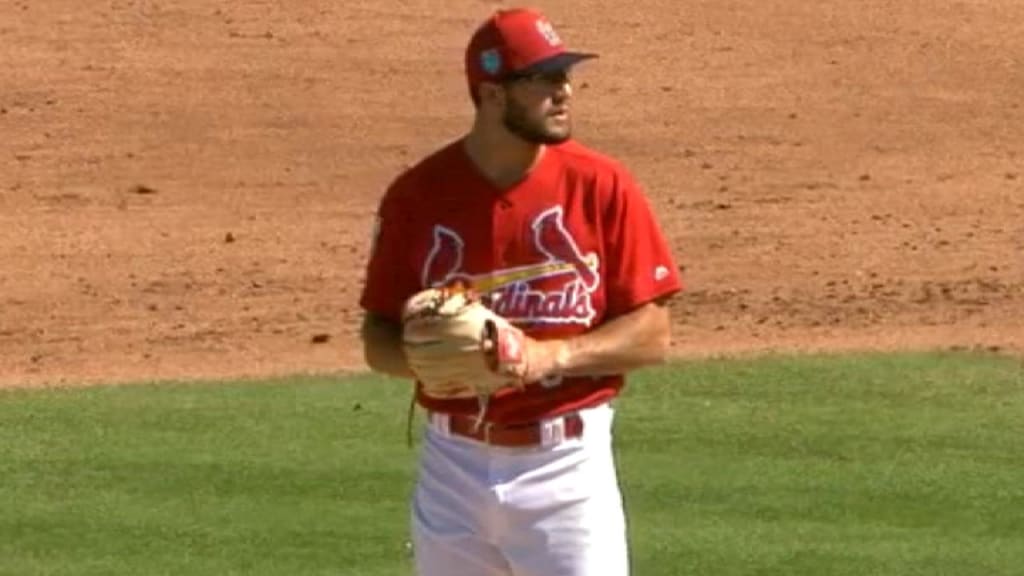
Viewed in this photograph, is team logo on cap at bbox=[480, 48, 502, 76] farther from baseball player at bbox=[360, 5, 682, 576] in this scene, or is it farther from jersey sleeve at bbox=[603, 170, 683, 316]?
jersey sleeve at bbox=[603, 170, 683, 316]

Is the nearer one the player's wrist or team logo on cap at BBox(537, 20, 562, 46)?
the player's wrist

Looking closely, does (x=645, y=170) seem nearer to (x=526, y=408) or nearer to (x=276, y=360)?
(x=276, y=360)

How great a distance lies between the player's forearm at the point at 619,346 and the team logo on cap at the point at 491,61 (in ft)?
2.02

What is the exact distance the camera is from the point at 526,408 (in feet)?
18.7

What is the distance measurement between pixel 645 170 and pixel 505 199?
10592 millimetres

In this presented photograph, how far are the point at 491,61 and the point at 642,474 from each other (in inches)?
158

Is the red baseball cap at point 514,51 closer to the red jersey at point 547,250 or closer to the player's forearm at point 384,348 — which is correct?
the red jersey at point 547,250

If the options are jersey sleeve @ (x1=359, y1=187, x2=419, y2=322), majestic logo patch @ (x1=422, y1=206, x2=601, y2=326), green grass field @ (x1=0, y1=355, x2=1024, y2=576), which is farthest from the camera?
green grass field @ (x1=0, y1=355, x2=1024, y2=576)

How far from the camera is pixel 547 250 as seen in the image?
5.70 meters

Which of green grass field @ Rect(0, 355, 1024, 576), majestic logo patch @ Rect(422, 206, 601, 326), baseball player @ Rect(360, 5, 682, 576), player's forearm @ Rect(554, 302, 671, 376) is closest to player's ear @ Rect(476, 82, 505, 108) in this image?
baseball player @ Rect(360, 5, 682, 576)

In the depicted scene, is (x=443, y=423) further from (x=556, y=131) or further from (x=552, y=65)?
(x=552, y=65)

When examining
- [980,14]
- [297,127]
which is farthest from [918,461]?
[980,14]

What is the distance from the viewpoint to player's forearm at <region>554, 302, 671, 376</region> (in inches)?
220

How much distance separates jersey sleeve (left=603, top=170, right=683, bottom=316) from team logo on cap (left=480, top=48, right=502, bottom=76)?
37 centimetres
